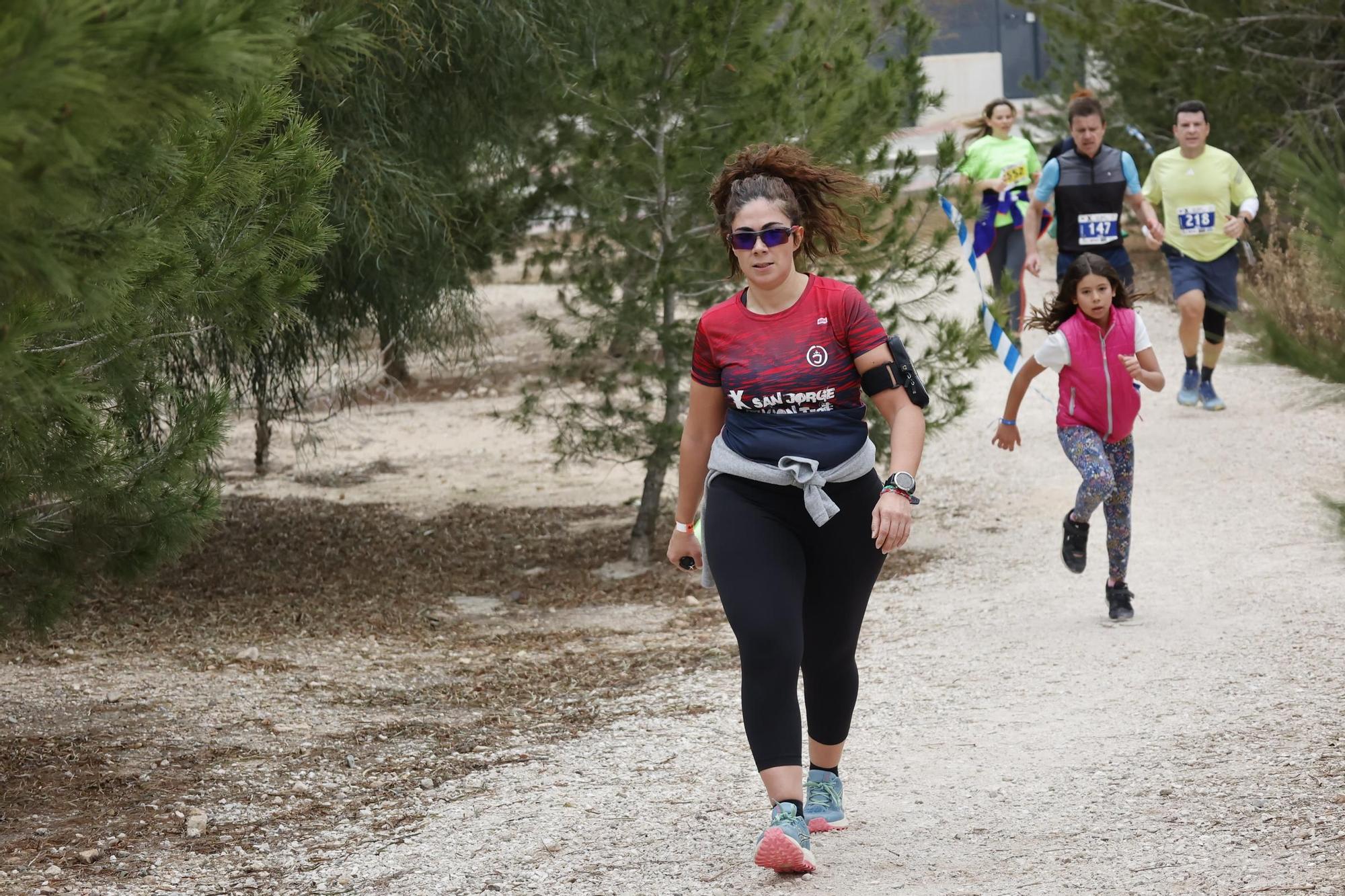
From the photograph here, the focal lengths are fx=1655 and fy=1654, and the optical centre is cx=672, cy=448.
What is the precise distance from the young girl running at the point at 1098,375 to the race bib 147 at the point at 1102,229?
3.35 metres

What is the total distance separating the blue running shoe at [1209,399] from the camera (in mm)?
11945

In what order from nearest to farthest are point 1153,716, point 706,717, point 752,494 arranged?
point 752,494 < point 1153,716 < point 706,717

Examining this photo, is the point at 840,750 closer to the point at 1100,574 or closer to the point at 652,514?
the point at 1100,574

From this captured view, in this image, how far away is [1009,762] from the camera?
524 centimetres

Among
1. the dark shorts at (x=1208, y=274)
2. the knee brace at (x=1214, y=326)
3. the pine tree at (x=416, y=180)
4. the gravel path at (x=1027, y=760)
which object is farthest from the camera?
the knee brace at (x=1214, y=326)

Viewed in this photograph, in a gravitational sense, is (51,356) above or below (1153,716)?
above

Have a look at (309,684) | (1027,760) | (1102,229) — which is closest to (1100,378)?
(1027,760)

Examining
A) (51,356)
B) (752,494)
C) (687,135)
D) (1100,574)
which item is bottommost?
(1100,574)

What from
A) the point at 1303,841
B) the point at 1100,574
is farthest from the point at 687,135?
the point at 1303,841

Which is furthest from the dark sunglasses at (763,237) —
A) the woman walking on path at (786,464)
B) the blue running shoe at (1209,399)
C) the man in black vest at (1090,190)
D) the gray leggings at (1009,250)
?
the blue running shoe at (1209,399)

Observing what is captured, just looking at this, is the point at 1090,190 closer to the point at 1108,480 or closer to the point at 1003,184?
the point at 1003,184

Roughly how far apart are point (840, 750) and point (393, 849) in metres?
1.33

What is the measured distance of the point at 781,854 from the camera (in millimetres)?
4043

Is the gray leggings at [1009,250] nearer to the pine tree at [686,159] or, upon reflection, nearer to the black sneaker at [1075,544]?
the pine tree at [686,159]
